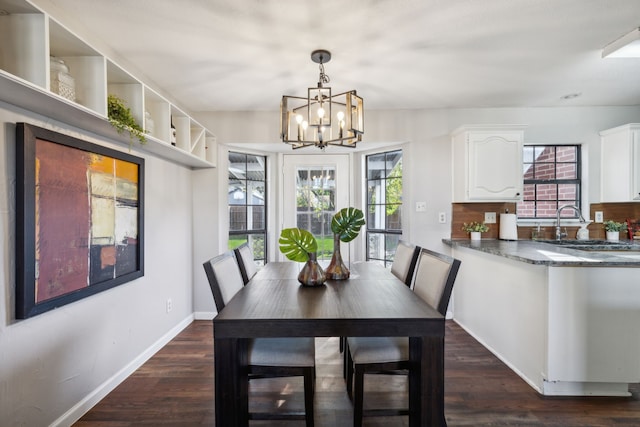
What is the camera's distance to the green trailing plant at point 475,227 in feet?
10.1

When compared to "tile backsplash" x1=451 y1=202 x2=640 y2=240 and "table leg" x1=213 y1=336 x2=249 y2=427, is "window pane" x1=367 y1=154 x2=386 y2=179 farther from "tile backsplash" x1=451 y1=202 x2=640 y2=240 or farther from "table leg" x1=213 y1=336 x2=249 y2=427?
"table leg" x1=213 y1=336 x2=249 y2=427

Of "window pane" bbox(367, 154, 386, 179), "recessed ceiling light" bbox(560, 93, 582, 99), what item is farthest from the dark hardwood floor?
"recessed ceiling light" bbox(560, 93, 582, 99)

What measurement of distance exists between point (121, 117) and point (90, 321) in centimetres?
123

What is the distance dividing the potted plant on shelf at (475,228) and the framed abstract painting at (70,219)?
3035mm

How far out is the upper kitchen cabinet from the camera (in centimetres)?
289

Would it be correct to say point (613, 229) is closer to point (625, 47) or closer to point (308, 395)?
point (625, 47)

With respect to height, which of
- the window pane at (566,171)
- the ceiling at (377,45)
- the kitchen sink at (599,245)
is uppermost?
the ceiling at (377,45)

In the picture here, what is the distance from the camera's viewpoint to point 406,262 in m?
2.11

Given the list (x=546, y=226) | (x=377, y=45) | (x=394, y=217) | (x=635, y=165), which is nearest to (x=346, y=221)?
(x=377, y=45)

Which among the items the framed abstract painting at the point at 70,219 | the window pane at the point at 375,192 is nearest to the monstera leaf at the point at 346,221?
the framed abstract painting at the point at 70,219

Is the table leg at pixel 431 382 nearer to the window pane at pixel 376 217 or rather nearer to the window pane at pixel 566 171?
the window pane at pixel 376 217

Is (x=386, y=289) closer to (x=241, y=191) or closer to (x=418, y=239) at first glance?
(x=418, y=239)

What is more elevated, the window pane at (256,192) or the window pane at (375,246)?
the window pane at (256,192)

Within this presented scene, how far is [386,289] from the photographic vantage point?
1.72 metres
